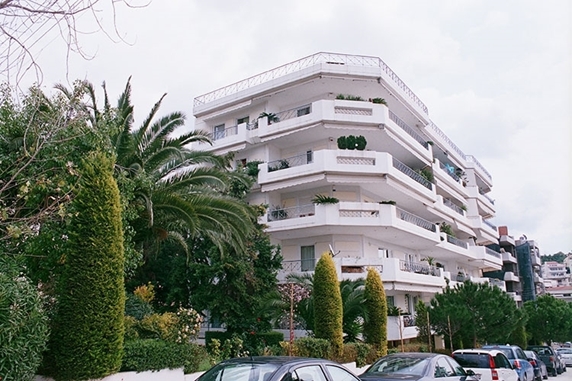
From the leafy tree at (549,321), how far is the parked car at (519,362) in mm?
24423

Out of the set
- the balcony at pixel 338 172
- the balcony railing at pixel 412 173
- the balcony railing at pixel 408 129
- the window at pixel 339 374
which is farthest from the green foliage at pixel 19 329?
the balcony railing at pixel 408 129

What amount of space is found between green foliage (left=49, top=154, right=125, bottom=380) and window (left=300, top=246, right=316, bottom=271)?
17874 millimetres

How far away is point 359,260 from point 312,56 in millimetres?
11749

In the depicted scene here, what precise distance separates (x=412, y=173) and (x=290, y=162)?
754 cm

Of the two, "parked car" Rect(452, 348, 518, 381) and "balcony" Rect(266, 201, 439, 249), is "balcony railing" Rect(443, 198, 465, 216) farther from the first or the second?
"parked car" Rect(452, 348, 518, 381)

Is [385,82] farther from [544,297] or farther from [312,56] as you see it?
[544,297]

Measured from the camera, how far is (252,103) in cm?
3034

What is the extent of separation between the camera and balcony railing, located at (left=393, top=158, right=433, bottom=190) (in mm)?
28328

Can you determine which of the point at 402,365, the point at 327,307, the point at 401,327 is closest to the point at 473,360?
the point at 327,307

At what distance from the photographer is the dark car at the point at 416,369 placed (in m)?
9.74

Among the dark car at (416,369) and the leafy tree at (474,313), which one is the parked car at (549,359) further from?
the dark car at (416,369)

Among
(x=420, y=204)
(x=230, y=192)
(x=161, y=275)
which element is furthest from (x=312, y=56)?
(x=161, y=275)

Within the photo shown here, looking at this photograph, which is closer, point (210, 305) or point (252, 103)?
point (210, 305)

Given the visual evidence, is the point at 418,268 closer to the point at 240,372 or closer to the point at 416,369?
the point at 416,369
